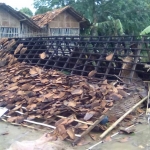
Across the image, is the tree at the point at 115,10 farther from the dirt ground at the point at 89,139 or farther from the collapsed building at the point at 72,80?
the dirt ground at the point at 89,139

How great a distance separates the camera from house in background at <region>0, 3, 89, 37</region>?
52.1 feet

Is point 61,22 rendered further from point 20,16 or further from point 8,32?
point 8,32

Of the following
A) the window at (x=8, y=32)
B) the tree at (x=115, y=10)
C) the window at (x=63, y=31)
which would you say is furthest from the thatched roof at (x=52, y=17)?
the window at (x=8, y=32)

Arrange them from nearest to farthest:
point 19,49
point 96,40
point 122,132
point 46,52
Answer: point 122,132 → point 96,40 → point 46,52 → point 19,49

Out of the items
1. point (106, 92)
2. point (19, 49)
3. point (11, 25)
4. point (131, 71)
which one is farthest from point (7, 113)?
point (11, 25)

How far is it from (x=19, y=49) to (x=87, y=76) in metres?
3.70

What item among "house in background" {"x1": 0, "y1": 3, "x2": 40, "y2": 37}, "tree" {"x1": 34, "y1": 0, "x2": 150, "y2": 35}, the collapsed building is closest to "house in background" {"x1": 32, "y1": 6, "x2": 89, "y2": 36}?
"house in background" {"x1": 0, "y1": 3, "x2": 40, "y2": 37}

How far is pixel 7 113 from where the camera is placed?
243 inches

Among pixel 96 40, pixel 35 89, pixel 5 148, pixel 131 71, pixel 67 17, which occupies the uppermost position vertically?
pixel 67 17

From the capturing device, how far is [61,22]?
60.1 feet

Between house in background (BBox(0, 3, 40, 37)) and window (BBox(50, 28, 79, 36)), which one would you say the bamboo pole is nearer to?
house in background (BBox(0, 3, 40, 37))

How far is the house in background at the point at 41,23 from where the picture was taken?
15883 millimetres

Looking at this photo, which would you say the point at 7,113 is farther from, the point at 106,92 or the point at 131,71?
the point at 131,71

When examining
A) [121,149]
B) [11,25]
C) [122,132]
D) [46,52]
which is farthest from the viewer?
[11,25]
